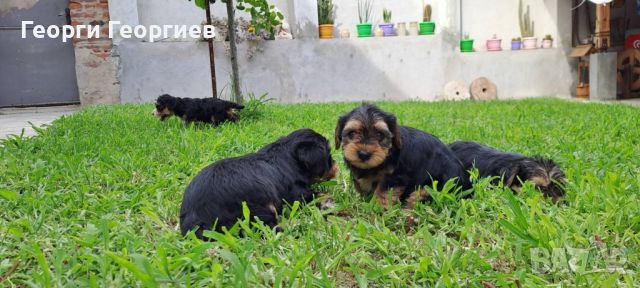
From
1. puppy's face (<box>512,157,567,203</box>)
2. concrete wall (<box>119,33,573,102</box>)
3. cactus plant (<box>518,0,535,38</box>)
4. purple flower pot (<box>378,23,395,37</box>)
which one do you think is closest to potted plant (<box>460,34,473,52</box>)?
concrete wall (<box>119,33,573,102</box>)

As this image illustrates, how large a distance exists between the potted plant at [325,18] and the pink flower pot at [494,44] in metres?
4.20

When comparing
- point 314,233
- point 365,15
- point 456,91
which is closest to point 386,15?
point 365,15

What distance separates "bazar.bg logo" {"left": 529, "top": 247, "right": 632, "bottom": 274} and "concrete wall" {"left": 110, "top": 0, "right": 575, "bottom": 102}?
1073 cm

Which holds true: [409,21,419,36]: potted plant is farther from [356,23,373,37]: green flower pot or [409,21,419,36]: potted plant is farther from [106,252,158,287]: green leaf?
[106,252,158,287]: green leaf

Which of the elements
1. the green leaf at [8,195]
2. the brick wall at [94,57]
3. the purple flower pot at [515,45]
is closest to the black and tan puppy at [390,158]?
the green leaf at [8,195]

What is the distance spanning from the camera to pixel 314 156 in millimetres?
3168

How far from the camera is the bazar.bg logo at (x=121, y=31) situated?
11.4m

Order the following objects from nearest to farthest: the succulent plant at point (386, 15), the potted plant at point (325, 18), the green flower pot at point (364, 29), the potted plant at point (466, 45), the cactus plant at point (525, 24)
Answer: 1. the potted plant at point (325, 18)
2. the green flower pot at point (364, 29)
3. the potted plant at point (466, 45)
4. the succulent plant at point (386, 15)
5. the cactus plant at point (525, 24)

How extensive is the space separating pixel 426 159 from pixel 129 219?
183 centimetres

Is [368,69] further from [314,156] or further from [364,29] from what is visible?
[314,156]

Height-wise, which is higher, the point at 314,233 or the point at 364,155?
the point at 364,155

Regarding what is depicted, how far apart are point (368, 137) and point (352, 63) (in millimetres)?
10150

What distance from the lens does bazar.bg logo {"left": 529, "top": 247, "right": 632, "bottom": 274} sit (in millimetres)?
1977

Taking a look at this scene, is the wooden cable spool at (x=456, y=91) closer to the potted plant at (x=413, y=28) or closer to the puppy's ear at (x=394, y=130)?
the potted plant at (x=413, y=28)
